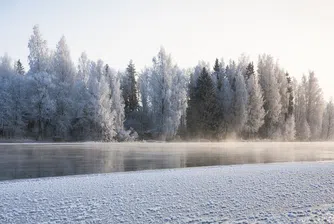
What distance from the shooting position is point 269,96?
222ft

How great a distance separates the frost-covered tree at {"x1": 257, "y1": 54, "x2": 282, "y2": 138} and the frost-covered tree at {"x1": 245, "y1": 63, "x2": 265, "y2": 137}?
215 centimetres

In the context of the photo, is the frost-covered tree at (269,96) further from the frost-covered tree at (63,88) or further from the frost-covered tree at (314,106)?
the frost-covered tree at (63,88)

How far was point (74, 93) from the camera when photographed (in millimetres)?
58125

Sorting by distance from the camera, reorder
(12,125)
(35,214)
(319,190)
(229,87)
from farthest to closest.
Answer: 1. (229,87)
2. (12,125)
3. (319,190)
4. (35,214)

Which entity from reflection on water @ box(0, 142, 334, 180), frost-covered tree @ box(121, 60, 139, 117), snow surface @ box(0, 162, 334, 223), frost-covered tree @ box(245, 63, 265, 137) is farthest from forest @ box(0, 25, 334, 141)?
snow surface @ box(0, 162, 334, 223)

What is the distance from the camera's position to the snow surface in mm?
9000

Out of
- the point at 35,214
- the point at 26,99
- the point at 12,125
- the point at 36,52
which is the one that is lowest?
the point at 35,214

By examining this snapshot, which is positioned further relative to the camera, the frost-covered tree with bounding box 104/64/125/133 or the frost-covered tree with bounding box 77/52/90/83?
the frost-covered tree with bounding box 77/52/90/83

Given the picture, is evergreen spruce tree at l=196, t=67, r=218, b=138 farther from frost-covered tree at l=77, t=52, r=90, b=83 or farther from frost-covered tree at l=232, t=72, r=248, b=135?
frost-covered tree at l=77, t=52, r=90, b=83

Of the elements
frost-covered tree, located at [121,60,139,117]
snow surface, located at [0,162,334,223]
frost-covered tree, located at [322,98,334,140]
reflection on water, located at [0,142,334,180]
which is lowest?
snow surface, located at [0,162,334,223]

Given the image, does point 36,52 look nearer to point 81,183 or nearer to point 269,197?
point 81,183

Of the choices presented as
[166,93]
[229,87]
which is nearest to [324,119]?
[229,87]

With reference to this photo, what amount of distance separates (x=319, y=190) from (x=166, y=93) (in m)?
48.3

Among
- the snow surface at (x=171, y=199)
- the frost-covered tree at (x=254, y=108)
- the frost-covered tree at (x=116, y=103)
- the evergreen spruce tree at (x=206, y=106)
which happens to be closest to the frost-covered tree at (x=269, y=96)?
the frost-covered tree at (x=254, y=108)
